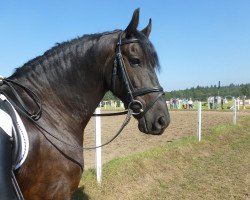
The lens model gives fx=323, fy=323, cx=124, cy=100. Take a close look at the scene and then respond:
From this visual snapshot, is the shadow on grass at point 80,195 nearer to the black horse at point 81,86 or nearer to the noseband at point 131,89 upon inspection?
the black horse at point 81,86

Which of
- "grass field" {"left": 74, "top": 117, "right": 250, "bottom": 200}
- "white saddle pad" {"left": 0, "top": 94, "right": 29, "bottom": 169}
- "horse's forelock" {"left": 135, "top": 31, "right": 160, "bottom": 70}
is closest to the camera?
"white saddle pad" {"left": 0, "top": 94, "right": 29, "bottom": 169}

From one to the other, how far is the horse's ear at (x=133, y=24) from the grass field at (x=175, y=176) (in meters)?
3.84

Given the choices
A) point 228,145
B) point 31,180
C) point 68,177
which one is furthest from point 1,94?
point 228,145

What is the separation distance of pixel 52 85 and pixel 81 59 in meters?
0.40

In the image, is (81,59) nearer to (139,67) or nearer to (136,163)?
(139,67)

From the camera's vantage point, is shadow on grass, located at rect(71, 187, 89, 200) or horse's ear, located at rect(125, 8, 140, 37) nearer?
horse's ear, located at rect(125, 8, 140, 37)

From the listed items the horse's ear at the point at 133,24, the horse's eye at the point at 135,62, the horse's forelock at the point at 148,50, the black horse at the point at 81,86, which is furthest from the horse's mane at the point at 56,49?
the horse's eye at the point at 135,62

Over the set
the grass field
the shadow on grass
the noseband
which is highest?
the noseband

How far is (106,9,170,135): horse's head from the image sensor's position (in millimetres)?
3162

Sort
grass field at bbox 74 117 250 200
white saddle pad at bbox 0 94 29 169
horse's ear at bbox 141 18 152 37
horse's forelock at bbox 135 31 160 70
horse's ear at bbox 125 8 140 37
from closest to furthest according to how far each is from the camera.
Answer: white saddle pad at bbox 0 94 29 169 < horse's ear at bbox 125 8 140 37 < horse's forelock at bbox 135 31 160 70 < horse's ear at bbox 141 18 152 37 < grass field at bbox 74 117 250 200

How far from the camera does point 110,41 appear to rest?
3.31 metres

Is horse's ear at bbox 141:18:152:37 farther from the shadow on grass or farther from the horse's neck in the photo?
the shadow on grass

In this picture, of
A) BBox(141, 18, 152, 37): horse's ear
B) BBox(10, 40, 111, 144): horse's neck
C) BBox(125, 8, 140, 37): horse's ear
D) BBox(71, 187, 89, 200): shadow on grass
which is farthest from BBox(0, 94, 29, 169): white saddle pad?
BBox(71, 187, 89, 200): shadow on grass

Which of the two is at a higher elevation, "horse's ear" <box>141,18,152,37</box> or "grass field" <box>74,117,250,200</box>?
"horse's ear" <box>141,18,152,37</box>
